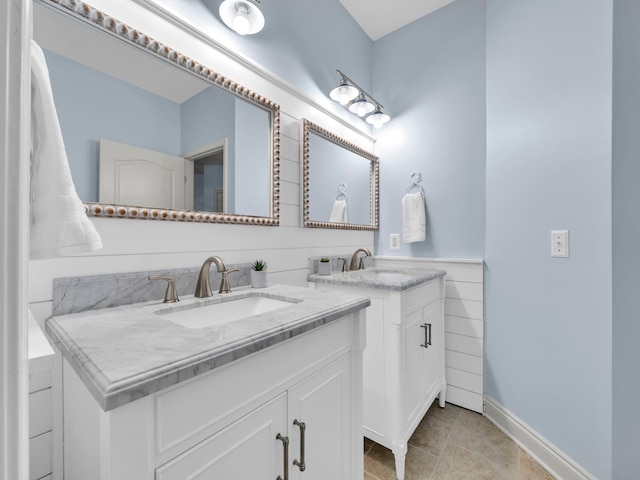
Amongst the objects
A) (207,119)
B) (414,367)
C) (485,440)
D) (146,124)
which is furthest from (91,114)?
(485,440)

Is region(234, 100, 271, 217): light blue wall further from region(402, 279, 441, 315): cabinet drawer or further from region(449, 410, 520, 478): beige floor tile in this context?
region(449, 410, 520, 478): beige floor tile

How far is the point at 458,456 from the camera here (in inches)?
58.4

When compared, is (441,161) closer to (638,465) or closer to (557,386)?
(557,386)

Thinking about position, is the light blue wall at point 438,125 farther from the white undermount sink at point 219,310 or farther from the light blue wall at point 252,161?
the white undermount sink at point 219,310

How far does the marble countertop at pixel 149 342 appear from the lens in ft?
1.56

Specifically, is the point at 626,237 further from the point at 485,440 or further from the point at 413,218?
the point at 485,440

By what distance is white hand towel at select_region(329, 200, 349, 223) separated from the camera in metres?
1.85

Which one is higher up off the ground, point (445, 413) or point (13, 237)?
point (13, 237)

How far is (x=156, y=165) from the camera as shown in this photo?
104 cm

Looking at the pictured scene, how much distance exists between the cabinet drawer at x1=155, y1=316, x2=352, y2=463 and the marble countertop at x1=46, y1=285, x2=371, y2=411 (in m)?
0.05

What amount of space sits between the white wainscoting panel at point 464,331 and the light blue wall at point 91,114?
1.81 m

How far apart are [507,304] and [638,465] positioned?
0.76 metres

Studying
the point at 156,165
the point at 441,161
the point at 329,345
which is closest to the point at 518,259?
the point at 441,161

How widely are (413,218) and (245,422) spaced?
5.51 ft
